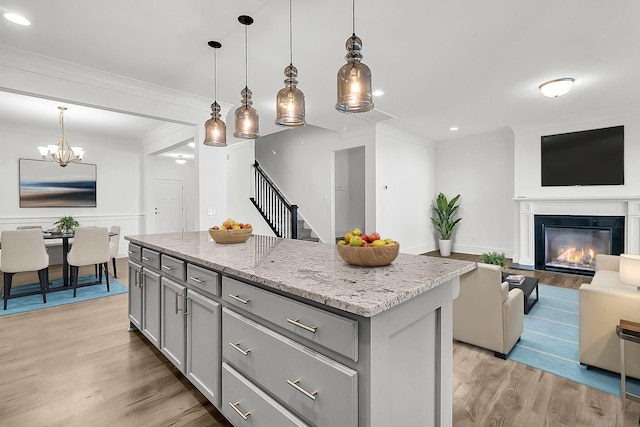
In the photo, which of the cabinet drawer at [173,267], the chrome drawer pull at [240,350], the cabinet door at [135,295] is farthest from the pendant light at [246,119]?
the chrome drawer pull at [240,350]

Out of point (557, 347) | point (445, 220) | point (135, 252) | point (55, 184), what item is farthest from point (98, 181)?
point (557, 347)

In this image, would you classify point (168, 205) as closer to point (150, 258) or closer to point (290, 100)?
point (150, 258)

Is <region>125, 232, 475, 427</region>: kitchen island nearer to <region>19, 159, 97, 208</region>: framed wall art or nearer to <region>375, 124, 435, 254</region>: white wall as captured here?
<region>375, 124, 435, 254</region>: white wall

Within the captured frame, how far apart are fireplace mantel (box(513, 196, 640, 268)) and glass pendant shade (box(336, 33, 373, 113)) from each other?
18.0 feet

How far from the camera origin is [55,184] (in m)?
6.28

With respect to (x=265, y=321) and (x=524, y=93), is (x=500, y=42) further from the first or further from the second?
(x=265, y=321)

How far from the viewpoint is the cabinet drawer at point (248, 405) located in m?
1.29

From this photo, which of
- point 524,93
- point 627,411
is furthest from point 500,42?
point 627,411

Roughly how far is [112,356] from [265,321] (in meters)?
1.99

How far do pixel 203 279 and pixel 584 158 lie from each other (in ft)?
21.4

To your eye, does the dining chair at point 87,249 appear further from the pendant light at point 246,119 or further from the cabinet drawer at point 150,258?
the pendant light at point 246,119

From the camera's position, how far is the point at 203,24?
104 inches

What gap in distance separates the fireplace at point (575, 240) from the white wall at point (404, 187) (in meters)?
2.24

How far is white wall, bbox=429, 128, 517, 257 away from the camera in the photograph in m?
6.59
